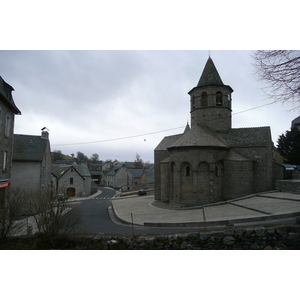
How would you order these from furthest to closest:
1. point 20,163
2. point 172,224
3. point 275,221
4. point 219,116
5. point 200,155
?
point 219,116, point 20,163, point 200,155, point 172,224, point 275,221

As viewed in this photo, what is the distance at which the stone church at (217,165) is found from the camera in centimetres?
1916

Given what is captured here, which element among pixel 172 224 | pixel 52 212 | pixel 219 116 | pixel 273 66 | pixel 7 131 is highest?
pixel 219 116

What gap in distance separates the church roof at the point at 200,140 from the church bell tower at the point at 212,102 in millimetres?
1931

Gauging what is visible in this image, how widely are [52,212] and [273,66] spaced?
403 inches

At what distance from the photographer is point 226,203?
17828mm

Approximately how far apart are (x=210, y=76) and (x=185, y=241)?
21009 mm

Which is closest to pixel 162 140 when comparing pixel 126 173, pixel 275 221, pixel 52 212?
pixel 275 221

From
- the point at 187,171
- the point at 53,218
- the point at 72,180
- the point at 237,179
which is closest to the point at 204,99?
the point at 187,171

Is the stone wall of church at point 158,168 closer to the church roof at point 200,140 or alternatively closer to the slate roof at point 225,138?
the slate roof at point 225,138

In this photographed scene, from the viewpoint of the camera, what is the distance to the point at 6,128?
15.9 meters

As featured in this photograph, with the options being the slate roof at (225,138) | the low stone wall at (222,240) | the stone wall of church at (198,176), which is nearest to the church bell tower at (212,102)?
the slate roof at (225,138)

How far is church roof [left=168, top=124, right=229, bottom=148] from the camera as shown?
63.6ft

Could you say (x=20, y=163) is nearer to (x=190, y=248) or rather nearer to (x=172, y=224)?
(x=172, y=224)

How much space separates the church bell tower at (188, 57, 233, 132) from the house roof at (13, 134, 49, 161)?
1752 cm
